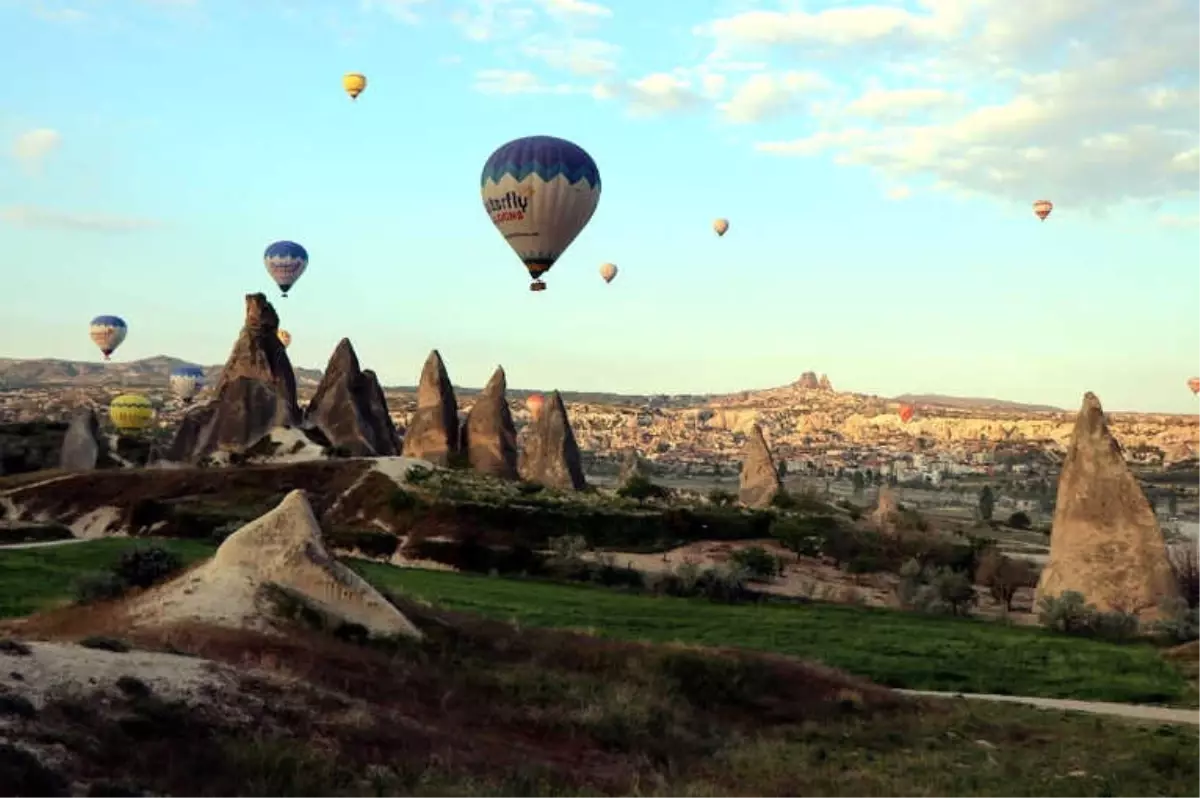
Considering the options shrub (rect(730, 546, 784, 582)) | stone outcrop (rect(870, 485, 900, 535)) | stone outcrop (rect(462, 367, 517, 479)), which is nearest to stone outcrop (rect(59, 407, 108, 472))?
stone outcrop (rect(462, 367, 517, 479))

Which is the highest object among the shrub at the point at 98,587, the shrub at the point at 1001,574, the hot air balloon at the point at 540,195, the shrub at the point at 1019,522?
the hot air balloon at the point at 540,195

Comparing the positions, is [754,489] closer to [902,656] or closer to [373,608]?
[902,656]

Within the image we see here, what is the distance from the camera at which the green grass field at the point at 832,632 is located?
2314cm

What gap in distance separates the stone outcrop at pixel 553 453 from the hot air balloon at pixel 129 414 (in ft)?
91.6

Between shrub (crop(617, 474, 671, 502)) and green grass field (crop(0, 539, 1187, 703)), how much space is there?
24.3 metres

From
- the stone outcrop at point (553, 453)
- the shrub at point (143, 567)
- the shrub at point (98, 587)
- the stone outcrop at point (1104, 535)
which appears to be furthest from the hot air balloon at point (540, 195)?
the stone outcrop at point (553, 453)

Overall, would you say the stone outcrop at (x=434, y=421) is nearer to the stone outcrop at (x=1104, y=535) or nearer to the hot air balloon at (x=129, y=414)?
the hot air balloon at (x=129, y=414)

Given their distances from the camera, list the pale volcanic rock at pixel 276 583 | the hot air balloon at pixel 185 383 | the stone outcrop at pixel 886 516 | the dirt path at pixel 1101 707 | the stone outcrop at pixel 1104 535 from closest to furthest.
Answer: the pale volcanic rock at pixel 276 583 < the dirt path at pixel 1101 707 < the stone outcrop at pixel 1104 535 < the stone outcrop at pixel 886 516 < the hot air balloon at pixel 185 383

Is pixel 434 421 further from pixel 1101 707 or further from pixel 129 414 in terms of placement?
pixel 1101 707

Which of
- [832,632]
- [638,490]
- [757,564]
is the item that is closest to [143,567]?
[832,632]

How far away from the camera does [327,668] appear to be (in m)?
14.9

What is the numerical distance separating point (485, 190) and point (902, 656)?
25637 mm

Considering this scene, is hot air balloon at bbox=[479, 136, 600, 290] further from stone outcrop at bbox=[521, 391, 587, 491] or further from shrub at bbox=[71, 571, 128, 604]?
stone outcrop at bbox=[521, 391, 587, 491]

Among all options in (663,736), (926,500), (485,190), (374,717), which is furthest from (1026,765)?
(926,500)
